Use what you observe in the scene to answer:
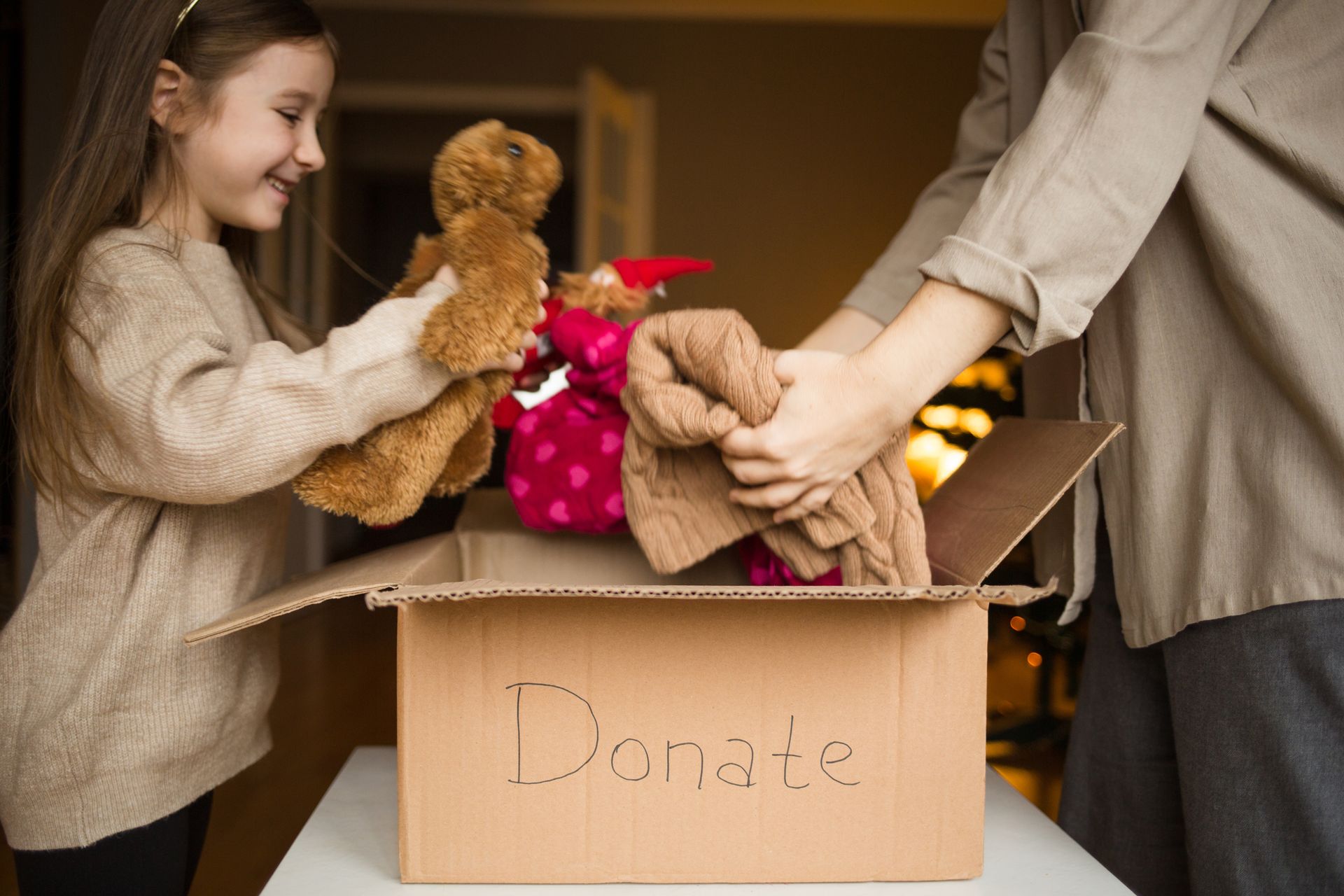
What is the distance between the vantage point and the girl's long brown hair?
0.75 meters

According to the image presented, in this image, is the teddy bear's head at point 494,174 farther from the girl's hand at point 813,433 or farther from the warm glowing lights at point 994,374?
the warm glowing lights at point 994,374

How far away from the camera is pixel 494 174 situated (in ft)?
2.47

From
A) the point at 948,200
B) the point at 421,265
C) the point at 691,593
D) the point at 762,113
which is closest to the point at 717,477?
the point at 691,593

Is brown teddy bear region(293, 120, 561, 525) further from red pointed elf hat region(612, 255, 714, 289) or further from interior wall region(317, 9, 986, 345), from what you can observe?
interior wall region(317, 9, 986, 345)

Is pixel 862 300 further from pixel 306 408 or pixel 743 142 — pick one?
pixel 743 142

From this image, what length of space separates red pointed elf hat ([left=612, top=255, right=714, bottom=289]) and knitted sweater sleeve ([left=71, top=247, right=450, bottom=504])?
292 mm

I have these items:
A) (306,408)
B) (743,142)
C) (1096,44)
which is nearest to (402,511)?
(306,408)

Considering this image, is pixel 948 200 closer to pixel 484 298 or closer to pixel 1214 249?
pixel 1214 249

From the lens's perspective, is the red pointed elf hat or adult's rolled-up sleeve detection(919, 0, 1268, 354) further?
the red pointed elf hat

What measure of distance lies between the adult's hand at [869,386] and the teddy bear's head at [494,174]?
263 millimetres

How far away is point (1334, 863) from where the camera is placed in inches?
24.9

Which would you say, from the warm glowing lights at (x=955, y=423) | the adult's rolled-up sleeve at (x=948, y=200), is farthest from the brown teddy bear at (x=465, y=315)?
the warm glowing lights at (x=955, y=423)

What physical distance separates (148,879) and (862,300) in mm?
805

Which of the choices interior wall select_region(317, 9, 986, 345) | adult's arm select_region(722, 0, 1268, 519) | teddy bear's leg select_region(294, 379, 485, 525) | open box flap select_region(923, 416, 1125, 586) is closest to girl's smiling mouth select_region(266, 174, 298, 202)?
teddy bear's leg select_region(294, 379, 485, 525)
